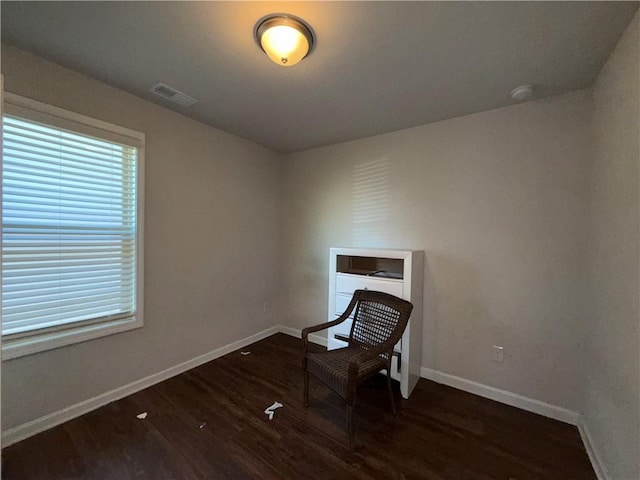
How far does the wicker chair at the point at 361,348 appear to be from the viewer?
180cm

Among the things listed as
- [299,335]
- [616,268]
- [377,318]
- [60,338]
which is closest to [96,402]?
[60,338]

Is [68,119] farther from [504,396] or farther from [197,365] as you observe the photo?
[504,396]

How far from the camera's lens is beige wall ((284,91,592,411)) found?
2037 millimetres

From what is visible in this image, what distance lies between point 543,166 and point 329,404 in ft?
8.38

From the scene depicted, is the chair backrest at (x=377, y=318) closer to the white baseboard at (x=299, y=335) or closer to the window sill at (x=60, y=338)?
the white baseboard at (x=299, y=335)

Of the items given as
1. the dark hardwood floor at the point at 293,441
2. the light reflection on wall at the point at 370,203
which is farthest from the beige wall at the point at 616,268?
the light reflection on wall at the point at 370,203

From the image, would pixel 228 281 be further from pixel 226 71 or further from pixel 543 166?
pixel 543 166

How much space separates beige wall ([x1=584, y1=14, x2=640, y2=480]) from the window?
3.23 metres

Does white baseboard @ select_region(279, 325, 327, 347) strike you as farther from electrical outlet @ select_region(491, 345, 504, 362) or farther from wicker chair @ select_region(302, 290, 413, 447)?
electrical outlet @ select_region(491, 345, 504, 362)

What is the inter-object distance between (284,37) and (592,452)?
3113mm

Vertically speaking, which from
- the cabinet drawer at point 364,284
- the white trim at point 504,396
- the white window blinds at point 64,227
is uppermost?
the white window blinds at point 64,227

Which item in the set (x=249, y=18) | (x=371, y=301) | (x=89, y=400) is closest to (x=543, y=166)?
(x=371, y=301)

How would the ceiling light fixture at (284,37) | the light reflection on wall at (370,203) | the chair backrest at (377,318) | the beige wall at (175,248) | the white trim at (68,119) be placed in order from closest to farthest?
the ceiling light fixture at (284,37) → the white trim at (68,119) → the beige wall at (175,248) → the chair backrest at (377,318) → the light reflection on wall at (370,203)

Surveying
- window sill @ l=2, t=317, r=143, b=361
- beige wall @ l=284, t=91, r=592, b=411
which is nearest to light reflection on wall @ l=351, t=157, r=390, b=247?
beige wall @ l=284, t=91, r=592, b=411
